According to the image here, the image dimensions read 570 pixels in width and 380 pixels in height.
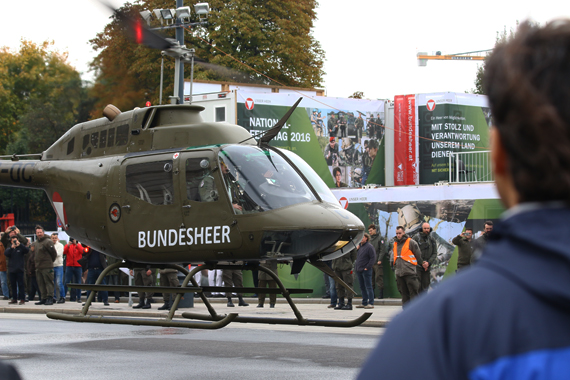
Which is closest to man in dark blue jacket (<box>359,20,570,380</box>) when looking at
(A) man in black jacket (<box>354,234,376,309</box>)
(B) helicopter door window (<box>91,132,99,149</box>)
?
(B) helicopter door window (<box>91,132,99,149</box>)

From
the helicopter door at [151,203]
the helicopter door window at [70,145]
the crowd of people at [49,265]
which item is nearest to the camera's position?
the helicopter door at [151,203]

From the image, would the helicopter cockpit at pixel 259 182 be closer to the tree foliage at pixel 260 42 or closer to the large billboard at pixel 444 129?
the large billboard at pixel 444 129

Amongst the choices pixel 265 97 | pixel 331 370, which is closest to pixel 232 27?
pixel 265 97

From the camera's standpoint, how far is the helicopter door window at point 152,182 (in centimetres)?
920

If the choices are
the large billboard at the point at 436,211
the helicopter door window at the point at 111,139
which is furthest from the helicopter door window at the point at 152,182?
the large billboard at the point at 436,211

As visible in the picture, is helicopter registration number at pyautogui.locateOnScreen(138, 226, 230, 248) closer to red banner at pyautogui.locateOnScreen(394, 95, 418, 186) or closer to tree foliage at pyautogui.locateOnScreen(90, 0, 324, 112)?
red banner at pyautogui.locateOnScreen(394, 95, 418, 186)

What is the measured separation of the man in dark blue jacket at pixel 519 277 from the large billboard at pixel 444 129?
27867 millimetres

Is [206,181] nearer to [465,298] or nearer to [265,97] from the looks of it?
[465,298]

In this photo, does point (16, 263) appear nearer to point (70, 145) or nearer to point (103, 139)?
point (70, 145)

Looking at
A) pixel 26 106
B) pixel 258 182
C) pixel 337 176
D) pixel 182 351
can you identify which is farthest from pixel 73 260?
pixel 26 106

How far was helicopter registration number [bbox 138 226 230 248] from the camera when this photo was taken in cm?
877

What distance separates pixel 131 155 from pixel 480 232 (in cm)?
1105

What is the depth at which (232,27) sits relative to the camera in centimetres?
3591

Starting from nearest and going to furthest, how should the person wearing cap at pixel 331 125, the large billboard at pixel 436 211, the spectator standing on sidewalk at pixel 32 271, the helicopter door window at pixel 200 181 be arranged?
the helicopter door window at pixel 200 181 → the large billboard at pixel 436 211 → the spectator standing on sidewalk at pixel 32 271 → the person wearing cap at pixel 331 125
